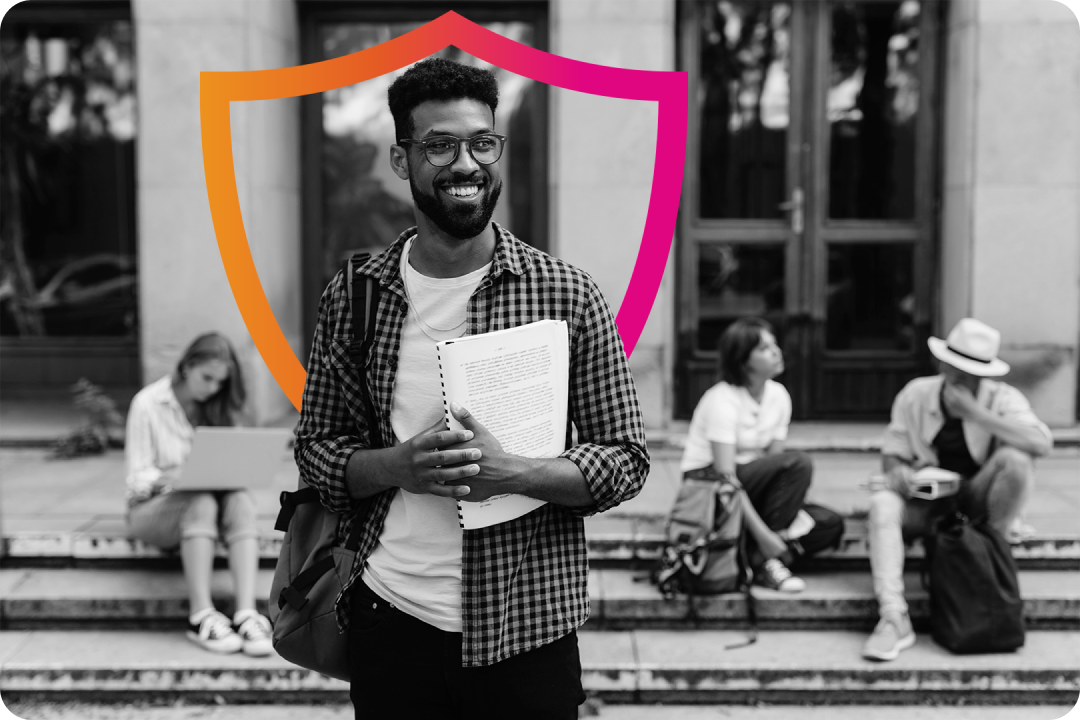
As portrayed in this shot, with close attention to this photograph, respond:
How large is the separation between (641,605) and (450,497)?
116 inches

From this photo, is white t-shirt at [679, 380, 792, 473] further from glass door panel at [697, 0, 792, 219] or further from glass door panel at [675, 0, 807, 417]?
glass door panel at [697, 0, 792, 219]

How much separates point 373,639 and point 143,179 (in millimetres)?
5675

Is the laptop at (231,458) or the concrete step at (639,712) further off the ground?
the laptop at (231,458)

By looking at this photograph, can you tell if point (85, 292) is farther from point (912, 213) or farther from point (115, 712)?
point (912, 213)

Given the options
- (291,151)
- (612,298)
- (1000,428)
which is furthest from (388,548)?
(291,151)

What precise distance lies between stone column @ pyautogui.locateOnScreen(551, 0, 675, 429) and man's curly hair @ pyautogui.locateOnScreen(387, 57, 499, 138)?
5.00m

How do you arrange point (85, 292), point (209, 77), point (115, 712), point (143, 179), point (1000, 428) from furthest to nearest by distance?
point (85, 292) → point (143, 179) → point (1000, 428) → point (115, 712) → point (209, 77)

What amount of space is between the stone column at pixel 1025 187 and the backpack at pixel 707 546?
3442mm

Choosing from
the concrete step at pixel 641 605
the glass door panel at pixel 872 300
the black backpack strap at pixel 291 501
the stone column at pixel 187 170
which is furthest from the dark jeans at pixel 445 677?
the glass door panel at pixel 872 300

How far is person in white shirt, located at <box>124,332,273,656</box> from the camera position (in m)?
4.58

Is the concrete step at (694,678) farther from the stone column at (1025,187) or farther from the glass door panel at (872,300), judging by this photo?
the glass door panel at (872,300)

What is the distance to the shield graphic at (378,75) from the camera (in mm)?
2674

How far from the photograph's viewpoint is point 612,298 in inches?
282

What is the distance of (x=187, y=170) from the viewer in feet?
23.3
